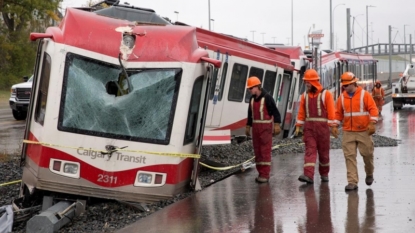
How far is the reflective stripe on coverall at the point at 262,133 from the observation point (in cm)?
1291

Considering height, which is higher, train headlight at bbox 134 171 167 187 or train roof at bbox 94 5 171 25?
train roof at bbox 94 5 171 25

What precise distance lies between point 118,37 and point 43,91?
1283 mm

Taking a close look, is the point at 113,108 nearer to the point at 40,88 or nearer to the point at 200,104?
the point at 40,88

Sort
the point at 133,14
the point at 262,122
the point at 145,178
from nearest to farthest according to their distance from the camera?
the point at 145,178
the point at 262,122
the point at 133,14

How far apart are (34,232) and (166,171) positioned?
2201 millimetres

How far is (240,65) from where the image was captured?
20.2 metres

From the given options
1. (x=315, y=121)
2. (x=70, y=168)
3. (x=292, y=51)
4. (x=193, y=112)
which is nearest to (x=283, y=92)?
(x=292, y=51)

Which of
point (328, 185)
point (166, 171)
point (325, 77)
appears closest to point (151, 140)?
point (166, 171)

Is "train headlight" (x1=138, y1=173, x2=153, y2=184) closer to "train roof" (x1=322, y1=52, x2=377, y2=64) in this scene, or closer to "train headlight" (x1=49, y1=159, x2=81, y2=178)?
"train headlight" (x1=49, y1=159, x2=81, y2=178)

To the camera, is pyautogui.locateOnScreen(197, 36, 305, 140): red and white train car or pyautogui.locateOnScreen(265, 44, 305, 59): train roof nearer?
pyautogui.locateOnScreen(197, 36, 305, 140): red and white train car

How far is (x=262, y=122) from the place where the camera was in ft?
42.4

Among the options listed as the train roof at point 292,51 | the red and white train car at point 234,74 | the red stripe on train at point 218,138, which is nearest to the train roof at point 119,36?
the red stripe on train at point 218,138

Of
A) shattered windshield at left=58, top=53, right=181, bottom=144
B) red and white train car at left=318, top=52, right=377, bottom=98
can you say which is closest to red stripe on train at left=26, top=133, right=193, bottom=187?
shattered windshield at left=58, top=53, right=181, bottom=144

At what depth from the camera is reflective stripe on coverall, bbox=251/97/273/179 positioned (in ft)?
42.4
